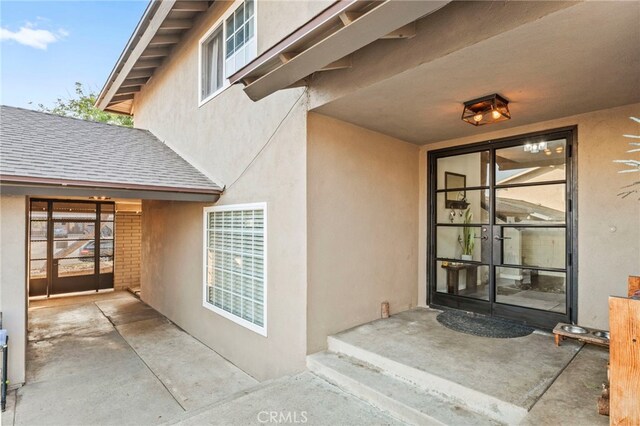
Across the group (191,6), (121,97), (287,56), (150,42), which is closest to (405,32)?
(287,56)

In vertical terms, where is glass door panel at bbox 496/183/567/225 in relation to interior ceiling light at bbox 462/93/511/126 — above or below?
below

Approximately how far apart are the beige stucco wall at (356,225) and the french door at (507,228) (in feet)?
1.65

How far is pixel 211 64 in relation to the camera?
7.27 meters

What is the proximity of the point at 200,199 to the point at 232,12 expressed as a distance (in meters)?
3.59

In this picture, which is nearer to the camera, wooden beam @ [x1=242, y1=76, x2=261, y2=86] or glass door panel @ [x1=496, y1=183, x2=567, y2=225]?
wooden beam @ [x1=242, y1=76, x2=261, y2=86]

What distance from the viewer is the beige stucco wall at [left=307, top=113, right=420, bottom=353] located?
435 cm

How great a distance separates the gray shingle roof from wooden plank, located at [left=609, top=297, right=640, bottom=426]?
582 centimetres

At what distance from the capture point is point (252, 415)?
312 cm

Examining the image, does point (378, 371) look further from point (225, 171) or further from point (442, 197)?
point (225, 171)

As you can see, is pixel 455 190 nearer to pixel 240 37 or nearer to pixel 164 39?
pixel 240 37

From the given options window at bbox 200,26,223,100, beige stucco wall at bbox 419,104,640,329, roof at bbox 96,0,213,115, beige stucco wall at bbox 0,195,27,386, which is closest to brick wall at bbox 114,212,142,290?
roof at bbox 96,0,213,115

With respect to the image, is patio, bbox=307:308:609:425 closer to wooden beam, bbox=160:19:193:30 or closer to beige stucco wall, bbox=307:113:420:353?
beige stucco wall, bbox=307:113:420:353

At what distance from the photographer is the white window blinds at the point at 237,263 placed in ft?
17.3

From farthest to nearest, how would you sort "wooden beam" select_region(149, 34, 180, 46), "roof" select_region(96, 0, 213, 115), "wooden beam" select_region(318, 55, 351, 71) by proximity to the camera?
"wooden beam" select_region(149, 34, 180, 46), "roof" select_region(96, 0, 213, 115), "wooden beam" select_region(318, 55, 351, 71)
